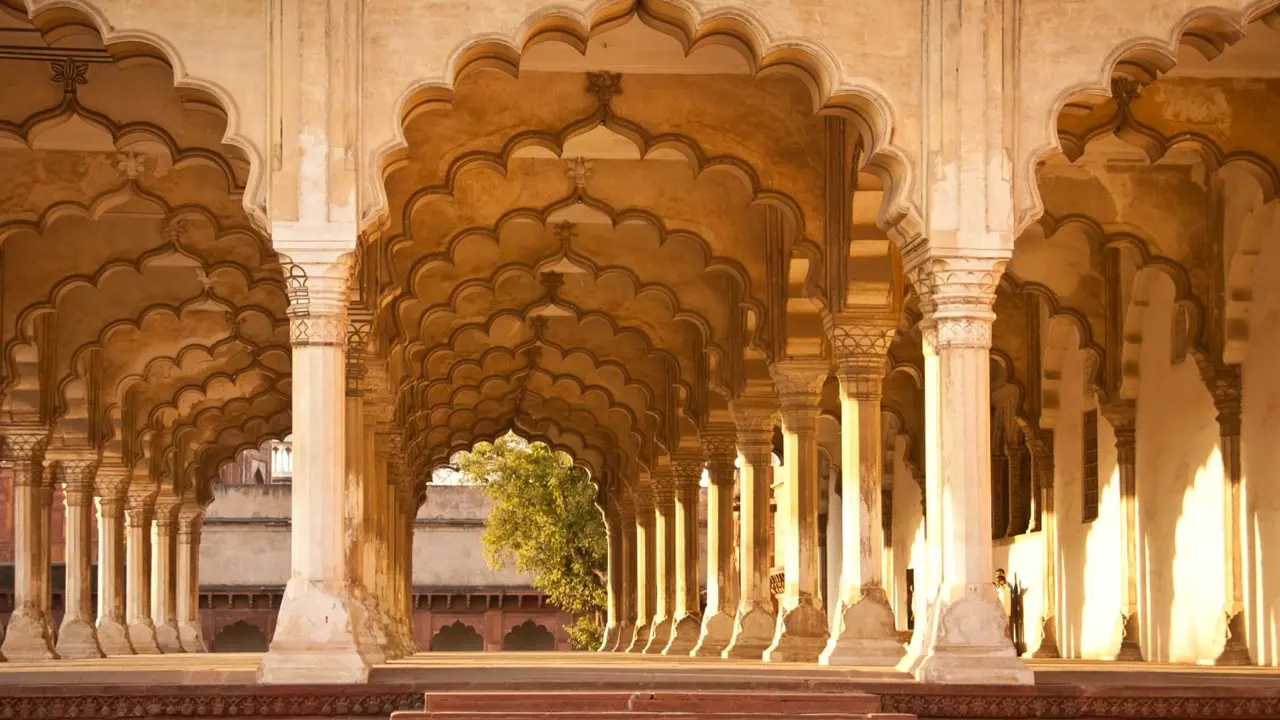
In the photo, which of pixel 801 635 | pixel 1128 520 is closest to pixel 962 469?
pixel 801 635

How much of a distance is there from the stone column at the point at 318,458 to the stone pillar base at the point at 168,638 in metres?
21.9

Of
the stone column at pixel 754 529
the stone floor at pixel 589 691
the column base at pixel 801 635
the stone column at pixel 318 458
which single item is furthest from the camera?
the stone column at pixel 754 529

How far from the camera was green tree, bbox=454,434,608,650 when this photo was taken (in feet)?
144

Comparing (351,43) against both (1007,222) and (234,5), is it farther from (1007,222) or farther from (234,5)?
(1007,222)

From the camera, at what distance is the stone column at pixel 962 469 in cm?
1213

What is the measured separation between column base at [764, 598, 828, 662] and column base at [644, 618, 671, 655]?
30.5ft

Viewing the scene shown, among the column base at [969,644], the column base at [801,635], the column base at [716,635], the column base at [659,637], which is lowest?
the column base at [659,637]

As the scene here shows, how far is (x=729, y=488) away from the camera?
2562 cm

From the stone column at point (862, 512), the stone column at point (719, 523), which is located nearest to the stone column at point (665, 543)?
the stone column at point (719, 523)

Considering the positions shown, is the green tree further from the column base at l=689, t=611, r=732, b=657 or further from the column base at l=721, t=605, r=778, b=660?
the column base at l=721, t=605, r=778, b=660

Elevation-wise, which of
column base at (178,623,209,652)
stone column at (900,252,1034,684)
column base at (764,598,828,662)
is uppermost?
stone column at (900,252,1034,684)

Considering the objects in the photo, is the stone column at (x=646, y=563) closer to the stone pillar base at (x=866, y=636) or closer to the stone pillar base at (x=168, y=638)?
the stone pillar base at (x=168, y=638)

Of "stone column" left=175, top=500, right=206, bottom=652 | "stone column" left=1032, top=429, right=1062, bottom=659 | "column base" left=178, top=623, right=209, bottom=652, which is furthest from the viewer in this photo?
"stone column" left=175, top=500, right=206, bottom=652

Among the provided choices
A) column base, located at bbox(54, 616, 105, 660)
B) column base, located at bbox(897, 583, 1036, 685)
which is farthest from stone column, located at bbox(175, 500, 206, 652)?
column base, located at bbox(897, 583, 1036, 685)
